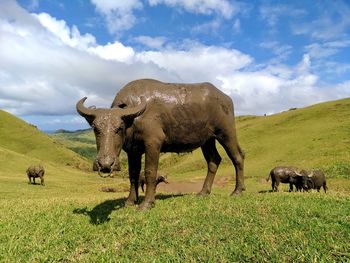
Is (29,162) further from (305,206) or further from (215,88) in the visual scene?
(305,206)

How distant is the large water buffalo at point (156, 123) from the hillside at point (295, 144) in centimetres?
3049

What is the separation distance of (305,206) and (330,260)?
13.9 feet

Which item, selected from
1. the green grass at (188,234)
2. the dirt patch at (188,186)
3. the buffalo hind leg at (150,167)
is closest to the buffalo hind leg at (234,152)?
the green grass at (188,234)

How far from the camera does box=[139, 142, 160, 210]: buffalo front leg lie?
11.7 meters

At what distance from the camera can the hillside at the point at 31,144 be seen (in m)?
86.9

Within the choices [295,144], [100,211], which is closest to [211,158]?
[100,211]

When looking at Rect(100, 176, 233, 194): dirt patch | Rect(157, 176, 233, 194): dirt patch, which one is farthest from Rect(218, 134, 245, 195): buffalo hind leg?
Rect(157, 176, 233, 194): dirt patch

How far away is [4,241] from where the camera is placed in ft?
29.9

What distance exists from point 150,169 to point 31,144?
89.8 m

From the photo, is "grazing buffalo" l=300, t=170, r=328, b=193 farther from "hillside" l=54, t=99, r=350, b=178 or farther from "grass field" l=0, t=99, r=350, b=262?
"grass field" l=0, t=99, r=350, b=262

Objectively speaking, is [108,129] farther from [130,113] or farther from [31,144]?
[31,144]

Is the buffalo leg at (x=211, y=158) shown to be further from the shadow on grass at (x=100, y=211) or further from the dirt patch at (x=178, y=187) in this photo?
the dirt patch at (x=178, y=187)

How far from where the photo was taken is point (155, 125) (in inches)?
465

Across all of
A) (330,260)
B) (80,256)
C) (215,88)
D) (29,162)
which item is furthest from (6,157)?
(330,260)
